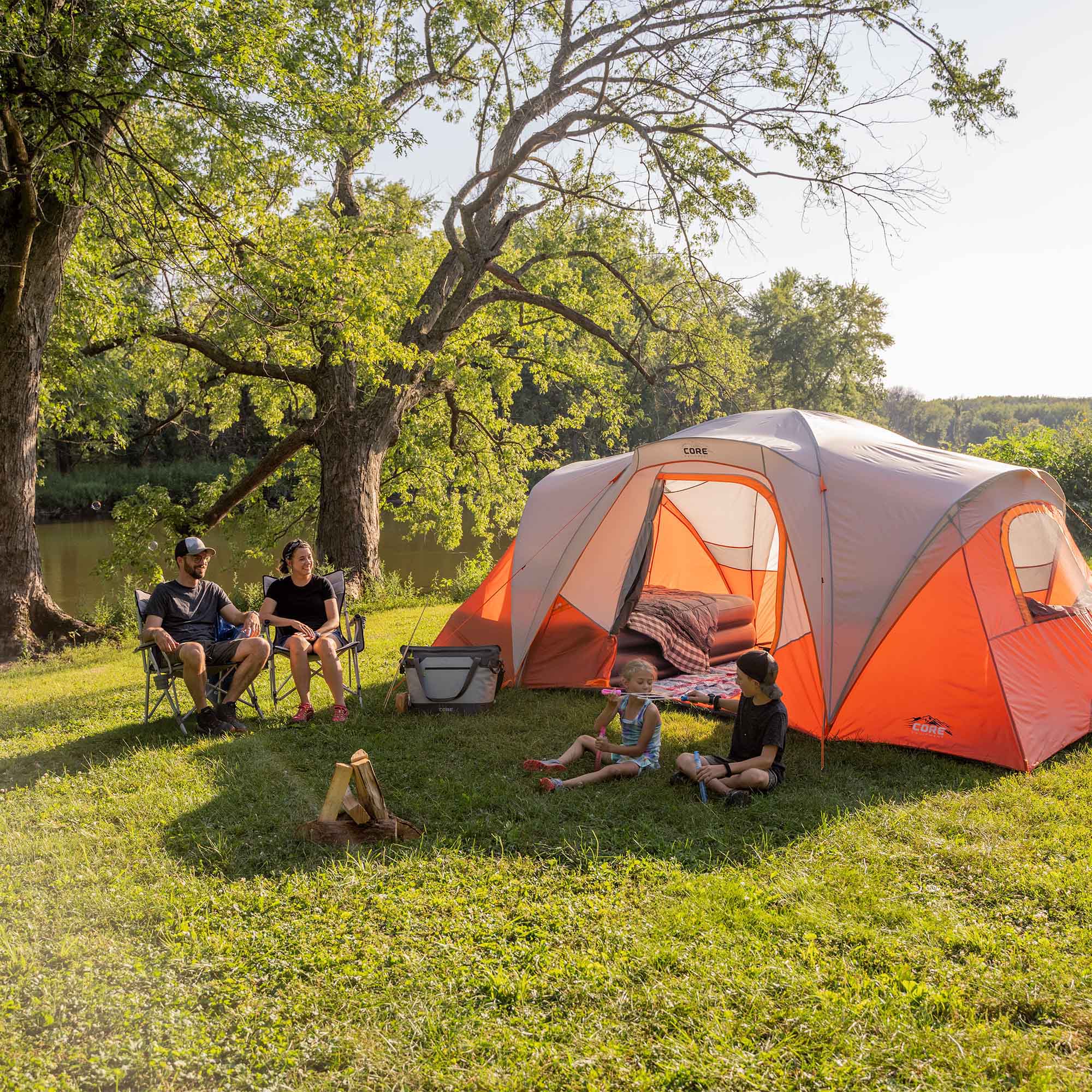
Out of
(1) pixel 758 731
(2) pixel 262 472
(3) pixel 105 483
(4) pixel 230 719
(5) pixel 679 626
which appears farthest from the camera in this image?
(3) pixel 105 483

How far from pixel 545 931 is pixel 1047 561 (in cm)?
423

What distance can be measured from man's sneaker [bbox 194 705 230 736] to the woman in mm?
423

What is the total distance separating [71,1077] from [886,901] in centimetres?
258

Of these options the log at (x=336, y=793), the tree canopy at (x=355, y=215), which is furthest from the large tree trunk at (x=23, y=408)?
the log at (x=336, y=793)

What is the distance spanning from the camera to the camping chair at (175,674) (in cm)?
539

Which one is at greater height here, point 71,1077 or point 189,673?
point 189,673

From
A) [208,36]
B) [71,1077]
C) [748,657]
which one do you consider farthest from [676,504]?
[71,1077]

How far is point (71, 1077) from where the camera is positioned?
7.50ft

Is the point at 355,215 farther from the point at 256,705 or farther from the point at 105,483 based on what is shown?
the point at 105,483

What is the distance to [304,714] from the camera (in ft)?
18.5

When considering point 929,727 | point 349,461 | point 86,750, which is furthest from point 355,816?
point 349,461

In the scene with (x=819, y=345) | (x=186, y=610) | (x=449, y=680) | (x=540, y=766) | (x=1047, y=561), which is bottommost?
(x=540, y=766)

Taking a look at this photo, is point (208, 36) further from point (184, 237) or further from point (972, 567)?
point (972, 567)

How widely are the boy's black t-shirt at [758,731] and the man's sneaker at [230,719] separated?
292 cm
